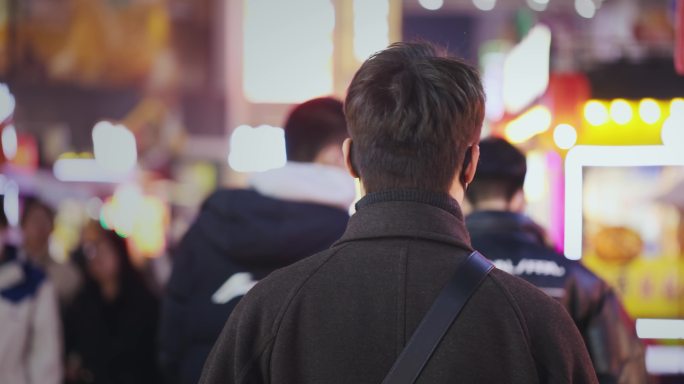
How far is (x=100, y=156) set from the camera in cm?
2311

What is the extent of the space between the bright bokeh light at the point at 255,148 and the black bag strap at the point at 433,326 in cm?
2012

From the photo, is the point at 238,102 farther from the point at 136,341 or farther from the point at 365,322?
the point at 365,322

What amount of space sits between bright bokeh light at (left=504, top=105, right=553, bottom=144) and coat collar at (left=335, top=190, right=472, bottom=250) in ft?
20.0

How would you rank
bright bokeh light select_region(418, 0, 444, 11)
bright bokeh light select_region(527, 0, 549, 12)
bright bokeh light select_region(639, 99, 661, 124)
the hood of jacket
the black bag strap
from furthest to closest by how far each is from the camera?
bright bokeh light select_region(418, 0, 444, 11)
bright bokeh light select_region(527, 0, 549, 12)
bright bokeh light select_region(639, 99, 661, 124)
the hood of jacket
the black bag strap

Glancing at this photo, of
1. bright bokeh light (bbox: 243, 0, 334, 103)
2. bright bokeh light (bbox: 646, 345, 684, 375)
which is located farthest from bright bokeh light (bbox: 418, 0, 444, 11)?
bright bokeh light (bbox: 646, 345, 684, 375)

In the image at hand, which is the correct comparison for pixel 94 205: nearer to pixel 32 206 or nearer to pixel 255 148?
pixel 255 148

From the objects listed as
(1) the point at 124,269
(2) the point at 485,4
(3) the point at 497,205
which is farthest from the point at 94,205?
(3) the point at 497,205

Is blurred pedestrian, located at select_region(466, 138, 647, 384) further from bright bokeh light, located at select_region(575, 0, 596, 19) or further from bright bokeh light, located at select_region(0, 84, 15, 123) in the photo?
bright bokeh light, located at select_region(575, 0, 596, 19)

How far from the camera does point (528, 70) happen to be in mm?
9055

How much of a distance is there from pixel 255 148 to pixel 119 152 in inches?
117

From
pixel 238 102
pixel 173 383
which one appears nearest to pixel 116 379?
pixel 173 383

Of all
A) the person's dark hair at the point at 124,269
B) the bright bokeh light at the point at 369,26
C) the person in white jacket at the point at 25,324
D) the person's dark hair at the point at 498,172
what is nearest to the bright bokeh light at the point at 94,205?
the bright bokeh light at the point at 369,26

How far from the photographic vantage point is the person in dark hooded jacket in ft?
11.7

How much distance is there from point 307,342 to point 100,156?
21.8m
